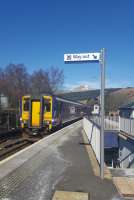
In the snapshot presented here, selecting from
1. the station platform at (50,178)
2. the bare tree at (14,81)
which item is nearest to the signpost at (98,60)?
the station platform at (50,178)

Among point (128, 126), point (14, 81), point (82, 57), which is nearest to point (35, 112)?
point (128, 126)

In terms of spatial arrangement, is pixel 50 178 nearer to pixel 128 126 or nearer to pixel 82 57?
pixel 82 57

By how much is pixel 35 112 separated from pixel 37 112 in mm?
150

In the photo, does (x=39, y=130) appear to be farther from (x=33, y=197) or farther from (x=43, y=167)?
(x=33, y=197)

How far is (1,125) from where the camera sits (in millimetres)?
28609

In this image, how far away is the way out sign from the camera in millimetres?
8094

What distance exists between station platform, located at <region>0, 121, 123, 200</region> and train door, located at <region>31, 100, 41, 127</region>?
37.1 feet

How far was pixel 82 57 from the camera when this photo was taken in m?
8.20

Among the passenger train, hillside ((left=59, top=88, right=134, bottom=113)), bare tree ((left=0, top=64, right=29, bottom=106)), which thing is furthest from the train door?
hillside ((left=59, top=88, right=134, bottom=113))

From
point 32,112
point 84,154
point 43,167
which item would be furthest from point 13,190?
point 32,112

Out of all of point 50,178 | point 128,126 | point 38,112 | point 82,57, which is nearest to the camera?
point 50,178

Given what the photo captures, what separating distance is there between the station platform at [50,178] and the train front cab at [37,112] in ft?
37.0

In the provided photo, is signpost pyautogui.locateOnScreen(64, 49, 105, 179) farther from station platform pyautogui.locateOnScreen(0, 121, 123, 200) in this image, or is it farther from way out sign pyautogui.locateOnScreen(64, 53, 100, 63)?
station platform pyautogui.locateOnScreen(0, 121, 123, 200)

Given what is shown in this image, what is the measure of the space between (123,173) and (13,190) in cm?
330
